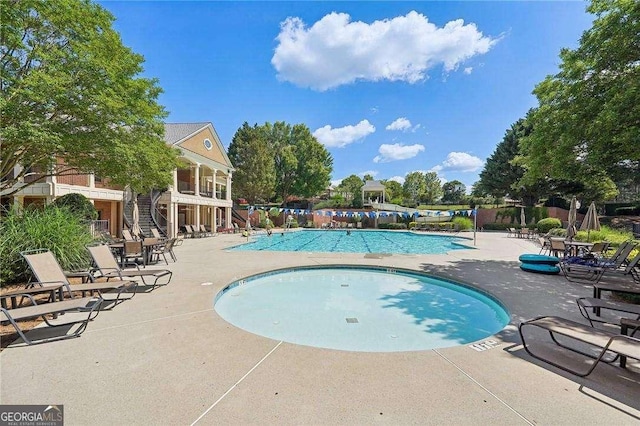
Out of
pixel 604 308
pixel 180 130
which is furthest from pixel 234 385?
pixel 180 130

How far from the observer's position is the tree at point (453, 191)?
6316cm

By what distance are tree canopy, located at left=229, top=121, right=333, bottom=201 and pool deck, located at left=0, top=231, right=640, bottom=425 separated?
3121 centimetres

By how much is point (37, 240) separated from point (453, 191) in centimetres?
7160

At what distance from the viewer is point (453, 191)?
6706cm

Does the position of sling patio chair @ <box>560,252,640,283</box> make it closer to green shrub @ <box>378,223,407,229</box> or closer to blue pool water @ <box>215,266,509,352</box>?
blue pool water @ <box>215,266,509,352</box>

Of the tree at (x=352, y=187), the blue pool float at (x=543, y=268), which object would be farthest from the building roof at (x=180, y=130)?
the tree at (x=352, y=187)

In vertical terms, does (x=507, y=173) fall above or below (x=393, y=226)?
above

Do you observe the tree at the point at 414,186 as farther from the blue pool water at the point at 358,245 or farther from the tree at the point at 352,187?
the blue pool water at the point at 358,245

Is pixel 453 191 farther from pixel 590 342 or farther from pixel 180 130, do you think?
pixel 590 342

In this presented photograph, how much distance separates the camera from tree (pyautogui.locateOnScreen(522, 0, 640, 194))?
22.7ft

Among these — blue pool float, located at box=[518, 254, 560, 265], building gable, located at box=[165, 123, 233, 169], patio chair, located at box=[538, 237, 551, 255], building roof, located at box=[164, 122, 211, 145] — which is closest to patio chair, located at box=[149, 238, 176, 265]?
blue pool float, located at box=[518, 254, 560, 265]

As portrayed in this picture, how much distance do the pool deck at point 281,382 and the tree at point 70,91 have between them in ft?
17.0

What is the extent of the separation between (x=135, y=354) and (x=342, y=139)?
40.9 metres

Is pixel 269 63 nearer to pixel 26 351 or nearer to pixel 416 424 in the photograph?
pixel 26 351
